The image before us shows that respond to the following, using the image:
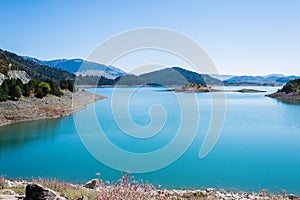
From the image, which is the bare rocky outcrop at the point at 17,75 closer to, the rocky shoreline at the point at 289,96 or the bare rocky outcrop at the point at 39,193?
the bare rocky outcrop at the point at 39,193

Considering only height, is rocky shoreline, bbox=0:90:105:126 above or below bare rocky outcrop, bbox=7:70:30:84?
below

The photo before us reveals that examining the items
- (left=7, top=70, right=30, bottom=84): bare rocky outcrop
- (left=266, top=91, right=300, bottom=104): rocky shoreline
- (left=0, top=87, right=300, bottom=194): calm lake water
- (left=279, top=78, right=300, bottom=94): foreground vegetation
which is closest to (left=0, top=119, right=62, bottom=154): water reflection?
(left=0, top=87, right=300, bottom=194): calm lake water

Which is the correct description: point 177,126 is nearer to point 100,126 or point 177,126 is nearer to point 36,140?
point 100,126

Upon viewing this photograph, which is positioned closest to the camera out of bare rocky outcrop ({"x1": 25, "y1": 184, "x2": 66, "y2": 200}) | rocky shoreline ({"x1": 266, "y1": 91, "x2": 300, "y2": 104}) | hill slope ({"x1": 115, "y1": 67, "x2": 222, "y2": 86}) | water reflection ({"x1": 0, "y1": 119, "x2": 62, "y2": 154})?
bare rocky outcrop ({"x1": 25, "y1": 184, "x2": 66, "y2": 200})

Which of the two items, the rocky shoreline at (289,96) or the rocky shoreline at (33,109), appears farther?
the rocky shoreline at (289,96)


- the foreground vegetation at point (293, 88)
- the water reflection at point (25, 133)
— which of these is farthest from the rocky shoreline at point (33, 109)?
the foreground vegetation at point (293, 88)

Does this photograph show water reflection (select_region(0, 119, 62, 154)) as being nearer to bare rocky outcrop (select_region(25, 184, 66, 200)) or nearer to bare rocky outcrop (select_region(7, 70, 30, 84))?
bare rocky outcrop (select_region(25, 184, 66, 200))

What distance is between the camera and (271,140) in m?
17.4

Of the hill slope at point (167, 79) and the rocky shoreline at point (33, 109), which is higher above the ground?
the hill slope at point (167, 79)

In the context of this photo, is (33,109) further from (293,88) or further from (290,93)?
(293,88)

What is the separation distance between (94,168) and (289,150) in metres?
9.42

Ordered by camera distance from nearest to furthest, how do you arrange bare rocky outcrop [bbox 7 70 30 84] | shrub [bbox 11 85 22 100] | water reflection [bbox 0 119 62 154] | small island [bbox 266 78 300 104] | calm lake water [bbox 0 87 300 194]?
calm lake water [bbox 0 87 300 194] < water reflection [bbox 0 119 62 154] < shrub [bbox 11 85 22 100] < bare rocky outcrop [bbox 7 70 30 84] < small island [bbox 266 78 300 104]

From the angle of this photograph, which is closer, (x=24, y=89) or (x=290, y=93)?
(x=24, y=89)

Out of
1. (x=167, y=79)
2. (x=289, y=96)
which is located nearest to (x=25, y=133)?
(x=289, y=96)
